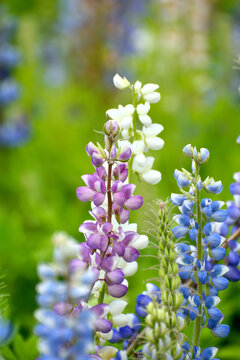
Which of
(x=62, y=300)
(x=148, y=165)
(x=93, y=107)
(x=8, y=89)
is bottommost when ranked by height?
(x=62, y=300)

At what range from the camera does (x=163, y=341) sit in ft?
1.72

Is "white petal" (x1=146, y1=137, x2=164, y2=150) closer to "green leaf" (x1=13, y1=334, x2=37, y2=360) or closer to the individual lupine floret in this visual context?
the individual lupine floret

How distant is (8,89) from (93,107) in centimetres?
94

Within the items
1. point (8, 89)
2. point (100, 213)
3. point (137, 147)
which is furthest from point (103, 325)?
point (8, 89)

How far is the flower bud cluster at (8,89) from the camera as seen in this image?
2.30 metres

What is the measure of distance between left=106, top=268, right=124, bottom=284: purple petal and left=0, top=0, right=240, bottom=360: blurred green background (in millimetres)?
415

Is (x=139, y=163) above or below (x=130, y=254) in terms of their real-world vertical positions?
above

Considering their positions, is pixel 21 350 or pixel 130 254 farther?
pixel 21 350

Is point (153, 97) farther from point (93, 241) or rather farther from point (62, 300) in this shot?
point (62, 300)

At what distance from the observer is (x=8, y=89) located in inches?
90.6

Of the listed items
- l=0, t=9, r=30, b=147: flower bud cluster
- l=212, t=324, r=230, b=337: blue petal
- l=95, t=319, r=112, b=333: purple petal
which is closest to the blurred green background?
l=0, t=9, r=30, b=147: flower bud cluster

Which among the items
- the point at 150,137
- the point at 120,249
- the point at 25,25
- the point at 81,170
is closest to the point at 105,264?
the point at 120,249

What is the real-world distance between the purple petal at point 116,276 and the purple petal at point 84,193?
0.09 metres

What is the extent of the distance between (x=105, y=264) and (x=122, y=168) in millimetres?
110
